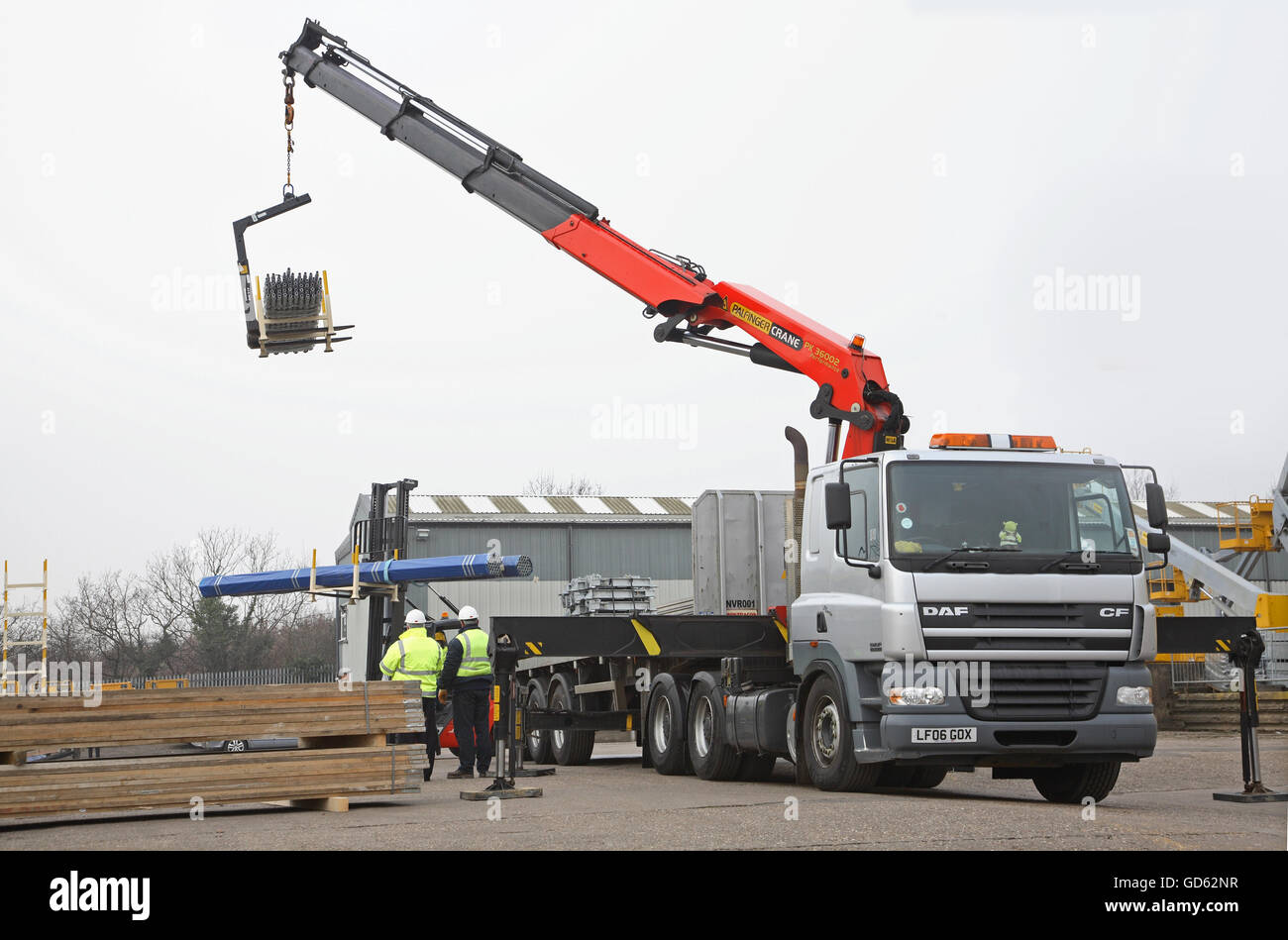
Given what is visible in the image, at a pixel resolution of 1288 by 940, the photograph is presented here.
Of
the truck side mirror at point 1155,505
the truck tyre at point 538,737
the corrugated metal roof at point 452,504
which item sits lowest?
the truck tyre at point 538,737

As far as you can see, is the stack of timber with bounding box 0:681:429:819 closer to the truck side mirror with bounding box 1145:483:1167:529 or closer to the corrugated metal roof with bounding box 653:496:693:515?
the truck side mirror with bounding box 1145:483:1167:529

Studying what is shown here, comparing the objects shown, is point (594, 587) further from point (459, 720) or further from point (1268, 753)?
point (1268, 753)

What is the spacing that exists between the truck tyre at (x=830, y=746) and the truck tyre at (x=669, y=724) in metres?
2.64

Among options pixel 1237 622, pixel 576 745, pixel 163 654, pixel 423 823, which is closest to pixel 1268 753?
pixel 1237 622

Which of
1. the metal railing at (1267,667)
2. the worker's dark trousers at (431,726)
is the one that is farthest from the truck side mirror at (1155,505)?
the metal railing at (1267,667)

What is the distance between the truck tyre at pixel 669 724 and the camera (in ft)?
48.2

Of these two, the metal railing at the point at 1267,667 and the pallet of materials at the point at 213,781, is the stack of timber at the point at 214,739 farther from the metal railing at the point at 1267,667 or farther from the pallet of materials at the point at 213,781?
the metal railing at the point at 1267,667

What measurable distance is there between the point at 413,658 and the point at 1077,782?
271 inches

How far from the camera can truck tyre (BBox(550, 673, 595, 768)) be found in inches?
719

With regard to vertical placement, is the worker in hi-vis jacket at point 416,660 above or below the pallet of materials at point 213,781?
above

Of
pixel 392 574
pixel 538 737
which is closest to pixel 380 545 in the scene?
pixel 392 574
